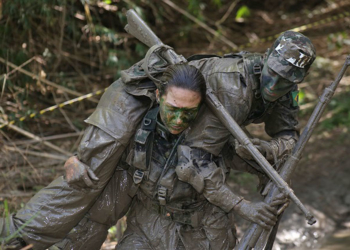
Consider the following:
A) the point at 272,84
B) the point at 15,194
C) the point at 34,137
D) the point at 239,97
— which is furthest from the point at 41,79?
the point at 272,84

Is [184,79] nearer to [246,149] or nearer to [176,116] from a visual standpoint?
[176,116]

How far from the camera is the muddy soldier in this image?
3.81 metres

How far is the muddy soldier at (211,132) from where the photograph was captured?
3814 millimetres

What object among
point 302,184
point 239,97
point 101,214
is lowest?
point 302,184

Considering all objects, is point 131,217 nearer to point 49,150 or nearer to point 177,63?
point 177,63

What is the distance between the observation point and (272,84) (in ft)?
12.5

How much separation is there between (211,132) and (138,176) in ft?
2.02

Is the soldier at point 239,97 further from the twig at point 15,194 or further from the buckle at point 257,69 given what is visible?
the twig at point 15,194

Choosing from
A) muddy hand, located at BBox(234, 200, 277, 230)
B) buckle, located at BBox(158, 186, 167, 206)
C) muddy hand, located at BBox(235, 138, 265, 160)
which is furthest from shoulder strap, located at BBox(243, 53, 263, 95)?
buckle, located at BBox(158, 186, 167, 206)

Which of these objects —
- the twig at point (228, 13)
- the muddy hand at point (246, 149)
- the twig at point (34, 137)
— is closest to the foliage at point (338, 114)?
the twig at point (228, 13)

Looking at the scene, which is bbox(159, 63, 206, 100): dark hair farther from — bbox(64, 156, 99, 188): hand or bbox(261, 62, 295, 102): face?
bbox(64, 156, 99, 188): hand

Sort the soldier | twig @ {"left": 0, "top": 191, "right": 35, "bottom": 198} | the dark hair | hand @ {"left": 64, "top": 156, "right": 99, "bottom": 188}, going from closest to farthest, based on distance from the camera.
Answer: the dark hair, the soldier, hand @ {"left": 64, "top": 156, "right": 99, "bottom": 188}, twig @ {"left": 0, "top": 191, "right": 35, "bottom": 198}

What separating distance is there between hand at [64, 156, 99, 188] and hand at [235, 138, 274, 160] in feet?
3.26

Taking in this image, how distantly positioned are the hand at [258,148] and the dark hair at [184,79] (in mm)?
428
